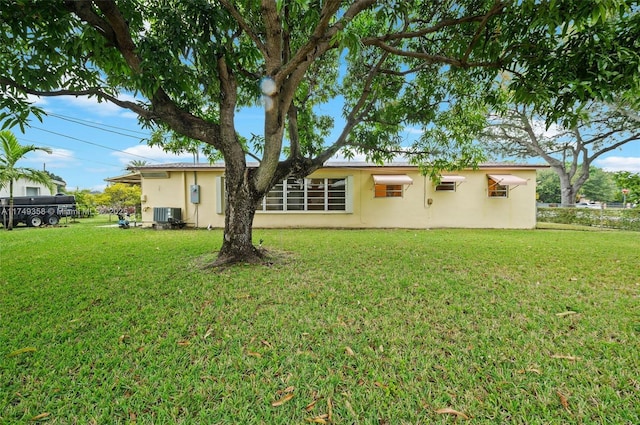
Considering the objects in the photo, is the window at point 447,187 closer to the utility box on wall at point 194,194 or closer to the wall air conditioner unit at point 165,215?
the utility box on wall at point 194,194

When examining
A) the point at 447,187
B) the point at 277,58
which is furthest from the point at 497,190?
the point at 277,58

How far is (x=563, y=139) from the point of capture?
22.5 metres

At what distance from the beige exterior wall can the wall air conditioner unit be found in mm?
482

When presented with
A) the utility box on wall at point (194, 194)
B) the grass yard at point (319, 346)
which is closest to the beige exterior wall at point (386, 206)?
the utility box on wall at point (194, 194)

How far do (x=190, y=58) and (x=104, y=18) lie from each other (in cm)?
163

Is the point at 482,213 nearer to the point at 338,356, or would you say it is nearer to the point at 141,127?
the point at 338,356

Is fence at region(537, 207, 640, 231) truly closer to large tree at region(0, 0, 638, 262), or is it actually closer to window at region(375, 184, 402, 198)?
window at region(375, 184, 402, 198)

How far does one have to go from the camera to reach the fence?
46.3ft

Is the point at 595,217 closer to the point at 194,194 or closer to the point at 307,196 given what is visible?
the point at 307,196

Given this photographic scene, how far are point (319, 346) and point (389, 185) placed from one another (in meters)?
11.3

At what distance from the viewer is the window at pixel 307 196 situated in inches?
522

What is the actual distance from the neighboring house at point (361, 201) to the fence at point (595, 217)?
5.66m

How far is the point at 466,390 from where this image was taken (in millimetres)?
2213

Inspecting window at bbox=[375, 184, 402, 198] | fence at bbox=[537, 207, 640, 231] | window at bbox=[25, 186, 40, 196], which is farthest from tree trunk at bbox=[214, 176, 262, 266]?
window at bbox=[25, 186, 40, 196]
